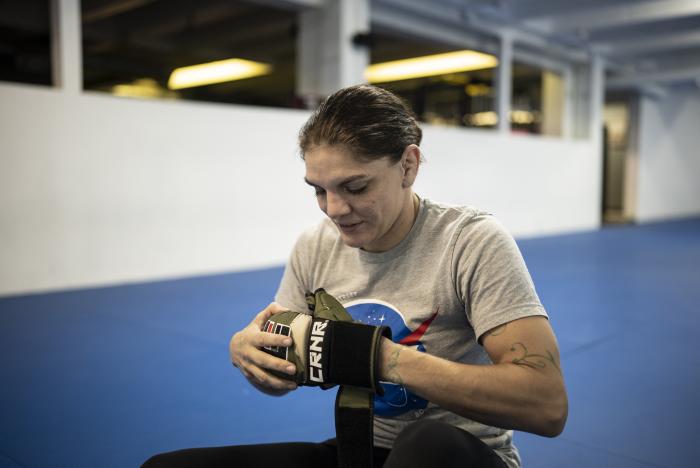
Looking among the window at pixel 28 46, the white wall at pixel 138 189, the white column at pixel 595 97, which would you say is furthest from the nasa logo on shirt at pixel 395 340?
the white column at pixel 595 97

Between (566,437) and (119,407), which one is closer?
→ (566,437)

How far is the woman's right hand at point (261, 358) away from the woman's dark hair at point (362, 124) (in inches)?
13.8

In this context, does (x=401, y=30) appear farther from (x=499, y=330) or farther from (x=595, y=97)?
(x=499, y=330)

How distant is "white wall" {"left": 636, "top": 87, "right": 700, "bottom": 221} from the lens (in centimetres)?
1341

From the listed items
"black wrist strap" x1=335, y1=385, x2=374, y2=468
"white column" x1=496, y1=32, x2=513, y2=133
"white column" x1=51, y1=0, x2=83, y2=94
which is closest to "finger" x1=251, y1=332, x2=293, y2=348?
"black wrist strap" x1=335, y1=385, x2=374, y2=468

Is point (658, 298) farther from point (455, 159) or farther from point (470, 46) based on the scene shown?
point (470, 46)

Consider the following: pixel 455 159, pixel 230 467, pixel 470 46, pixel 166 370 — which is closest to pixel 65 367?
pixel 166 370

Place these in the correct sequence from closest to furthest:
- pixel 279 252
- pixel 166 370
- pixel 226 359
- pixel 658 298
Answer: pixel 166 370
pixel 226 359
pixel 658 298
pixel 279 252

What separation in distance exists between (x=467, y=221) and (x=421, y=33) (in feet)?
24.7

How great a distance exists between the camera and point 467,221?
1178mm

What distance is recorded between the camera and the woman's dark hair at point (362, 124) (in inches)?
43.3

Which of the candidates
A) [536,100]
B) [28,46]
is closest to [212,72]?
[28,46]

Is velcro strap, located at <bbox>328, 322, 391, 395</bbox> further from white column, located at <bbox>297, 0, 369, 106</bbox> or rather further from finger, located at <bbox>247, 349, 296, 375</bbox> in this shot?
white column, located at <bbox>297, 0, 369, 106</bbox>

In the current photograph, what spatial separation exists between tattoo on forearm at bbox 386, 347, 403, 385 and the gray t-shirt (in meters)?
0.16
